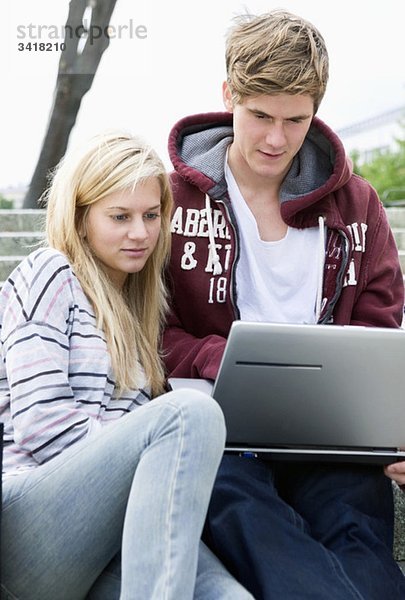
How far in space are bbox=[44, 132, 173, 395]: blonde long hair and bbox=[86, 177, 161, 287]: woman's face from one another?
0.05ft

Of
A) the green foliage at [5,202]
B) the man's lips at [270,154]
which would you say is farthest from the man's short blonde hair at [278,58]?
the green foliage at [5,202]

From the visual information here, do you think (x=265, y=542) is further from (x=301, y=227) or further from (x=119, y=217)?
(x=301, y=227)

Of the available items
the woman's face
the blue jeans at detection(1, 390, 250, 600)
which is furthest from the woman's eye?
the blue jeans at detection(1, 390, 250, 600)

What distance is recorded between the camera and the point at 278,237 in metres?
2.05

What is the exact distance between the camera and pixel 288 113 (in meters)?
1.88

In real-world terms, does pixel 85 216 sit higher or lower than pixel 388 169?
higher

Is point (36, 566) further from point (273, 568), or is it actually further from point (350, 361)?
point (350, 361)

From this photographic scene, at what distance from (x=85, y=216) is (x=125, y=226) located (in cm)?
8

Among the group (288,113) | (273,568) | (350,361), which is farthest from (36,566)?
(288,113)

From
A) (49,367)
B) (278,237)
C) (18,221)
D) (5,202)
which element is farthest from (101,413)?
(5,202)

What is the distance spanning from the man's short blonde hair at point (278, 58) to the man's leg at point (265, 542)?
2.39 ft

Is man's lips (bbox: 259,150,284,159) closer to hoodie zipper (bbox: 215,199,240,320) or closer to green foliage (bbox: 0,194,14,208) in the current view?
hoodie zipper (bbox: 215,199,240,320)

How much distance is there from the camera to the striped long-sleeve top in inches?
60.4

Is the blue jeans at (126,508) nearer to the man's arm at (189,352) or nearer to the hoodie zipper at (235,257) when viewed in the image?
the man's arm at (189,352)
